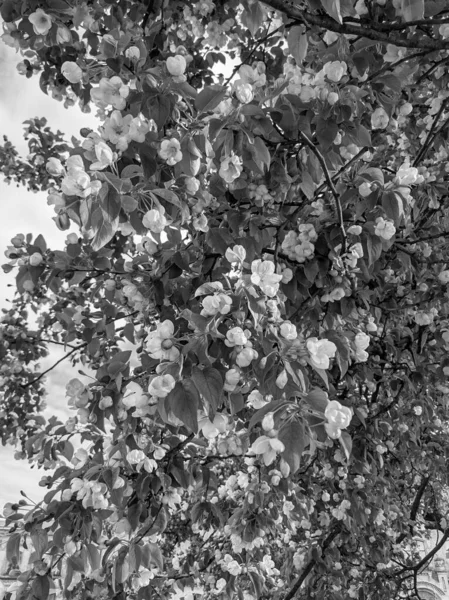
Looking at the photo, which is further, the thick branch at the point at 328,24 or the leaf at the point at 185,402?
the thick branch at the point at 328,24

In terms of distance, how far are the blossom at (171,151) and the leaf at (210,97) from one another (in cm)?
11

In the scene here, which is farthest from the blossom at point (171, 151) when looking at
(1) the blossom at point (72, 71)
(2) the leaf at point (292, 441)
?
(2) the leaf at point (292, 441)

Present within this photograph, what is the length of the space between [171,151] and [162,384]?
59cm

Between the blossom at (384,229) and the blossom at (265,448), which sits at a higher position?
the blossom at (384,229)

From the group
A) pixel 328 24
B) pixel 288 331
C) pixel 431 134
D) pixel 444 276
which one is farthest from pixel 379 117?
pixel 288 331

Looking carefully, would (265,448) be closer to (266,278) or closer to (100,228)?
(266,278)

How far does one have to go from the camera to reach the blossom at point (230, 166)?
4.41ft

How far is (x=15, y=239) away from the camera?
1660mm

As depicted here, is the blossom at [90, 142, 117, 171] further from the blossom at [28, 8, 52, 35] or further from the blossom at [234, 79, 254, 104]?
the blossom at [28, 8, 52, 35]

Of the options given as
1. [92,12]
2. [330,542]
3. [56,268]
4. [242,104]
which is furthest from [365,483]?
[92,12]

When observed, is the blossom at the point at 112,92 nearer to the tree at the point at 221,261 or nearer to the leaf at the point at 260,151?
the tree at the point at 221,261

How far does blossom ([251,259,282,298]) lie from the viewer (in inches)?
47.4

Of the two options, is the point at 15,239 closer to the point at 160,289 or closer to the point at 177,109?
the point at 160,289

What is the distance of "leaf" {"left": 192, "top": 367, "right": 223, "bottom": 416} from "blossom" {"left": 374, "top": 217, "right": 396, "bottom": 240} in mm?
698
